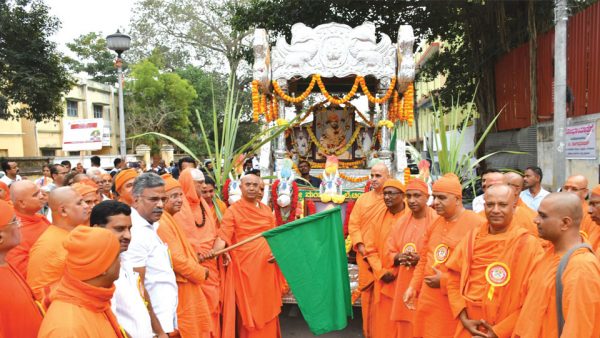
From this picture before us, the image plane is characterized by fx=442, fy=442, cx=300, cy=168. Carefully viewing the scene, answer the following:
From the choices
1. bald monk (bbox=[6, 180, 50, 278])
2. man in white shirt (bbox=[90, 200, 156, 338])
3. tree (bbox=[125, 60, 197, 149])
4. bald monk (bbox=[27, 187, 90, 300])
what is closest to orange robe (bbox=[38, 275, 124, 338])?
man in white shirt (bbox=[90, 200, 156, 338])

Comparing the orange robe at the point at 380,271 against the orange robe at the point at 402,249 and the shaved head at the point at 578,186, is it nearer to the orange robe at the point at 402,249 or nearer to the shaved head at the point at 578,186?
the orange robe at the point at 402,249

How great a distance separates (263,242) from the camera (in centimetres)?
468

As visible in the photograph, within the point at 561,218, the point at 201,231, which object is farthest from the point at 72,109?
the point at 561,218

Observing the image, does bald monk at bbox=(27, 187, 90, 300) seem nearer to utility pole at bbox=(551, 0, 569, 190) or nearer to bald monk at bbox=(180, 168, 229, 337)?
bald monk at bbox=(180, 168, 229, 337)

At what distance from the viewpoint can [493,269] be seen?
2.92 meters

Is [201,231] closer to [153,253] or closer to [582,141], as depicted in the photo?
[153,253]

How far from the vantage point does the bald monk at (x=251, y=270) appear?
4.55 meters

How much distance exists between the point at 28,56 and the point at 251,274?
1168 cm

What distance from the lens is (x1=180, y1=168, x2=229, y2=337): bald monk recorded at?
415 centimetres

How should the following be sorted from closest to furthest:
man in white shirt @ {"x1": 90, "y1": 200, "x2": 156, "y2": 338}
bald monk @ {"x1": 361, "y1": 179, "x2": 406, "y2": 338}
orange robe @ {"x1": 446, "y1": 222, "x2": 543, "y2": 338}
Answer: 1. man in white shirt @ {"x1": 90, "y1": 200, "x2": 156, "y2": 338}
2. orange robe @ {"x1": 446, "y1": 222, "x2": 543, "y2": 338}
3. bald monk @ {"x1": 361, "y1": 179, "x2": 406, "y2": 338}

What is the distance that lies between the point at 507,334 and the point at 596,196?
1564 millimetres

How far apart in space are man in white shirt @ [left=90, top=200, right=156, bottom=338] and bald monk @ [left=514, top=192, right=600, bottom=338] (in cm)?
213

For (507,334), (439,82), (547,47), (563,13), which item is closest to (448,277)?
(507,334)

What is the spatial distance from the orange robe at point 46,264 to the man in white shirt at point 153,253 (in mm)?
438
